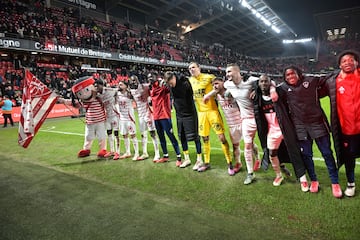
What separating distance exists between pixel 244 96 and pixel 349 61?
1.46 meters

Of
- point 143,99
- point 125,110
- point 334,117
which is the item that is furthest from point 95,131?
point 334,117

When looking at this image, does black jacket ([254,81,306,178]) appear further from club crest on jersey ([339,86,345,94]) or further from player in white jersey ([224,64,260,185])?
club crest on jersey ([339,86,345,94])

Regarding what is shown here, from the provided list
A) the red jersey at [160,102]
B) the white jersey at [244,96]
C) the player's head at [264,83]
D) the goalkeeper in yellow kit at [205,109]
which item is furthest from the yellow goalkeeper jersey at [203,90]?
the player's head at [264,83]

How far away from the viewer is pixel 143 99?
5.70 m

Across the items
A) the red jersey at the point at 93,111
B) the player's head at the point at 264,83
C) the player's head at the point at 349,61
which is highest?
the player's head at the point at 349,61

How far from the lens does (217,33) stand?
46.7m

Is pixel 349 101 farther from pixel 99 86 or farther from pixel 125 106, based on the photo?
pixel 99 86

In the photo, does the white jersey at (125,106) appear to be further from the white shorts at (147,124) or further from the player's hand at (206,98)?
the player's hand at (206,98)

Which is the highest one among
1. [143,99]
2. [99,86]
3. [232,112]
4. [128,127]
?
[99,86]

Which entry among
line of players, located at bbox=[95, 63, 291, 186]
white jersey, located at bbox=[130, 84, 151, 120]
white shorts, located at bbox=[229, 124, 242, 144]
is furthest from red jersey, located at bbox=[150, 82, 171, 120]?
white shorts, located at bbox=[229, 124, 242, 144]

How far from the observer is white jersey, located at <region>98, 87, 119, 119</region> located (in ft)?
20.1

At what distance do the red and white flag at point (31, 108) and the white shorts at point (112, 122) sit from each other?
4.83 ft

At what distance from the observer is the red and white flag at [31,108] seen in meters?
5.72

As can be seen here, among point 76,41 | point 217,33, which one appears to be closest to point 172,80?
point 76,41
